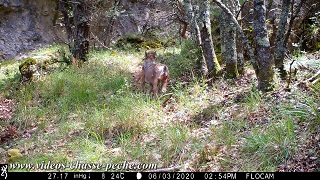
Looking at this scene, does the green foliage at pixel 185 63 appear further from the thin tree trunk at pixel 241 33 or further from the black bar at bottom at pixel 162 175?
the black bar at bottom at pixel 162 175

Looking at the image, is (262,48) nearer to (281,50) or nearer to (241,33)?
(241,33)

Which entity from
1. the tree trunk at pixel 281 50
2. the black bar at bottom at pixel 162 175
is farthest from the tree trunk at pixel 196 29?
the black bar at bottom at pixel 162 175

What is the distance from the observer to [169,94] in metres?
6.53

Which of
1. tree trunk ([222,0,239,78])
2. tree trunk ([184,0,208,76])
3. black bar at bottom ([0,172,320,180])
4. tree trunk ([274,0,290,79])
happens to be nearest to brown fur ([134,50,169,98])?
tree trunk ([184,0,208,76])

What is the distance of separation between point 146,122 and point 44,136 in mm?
2007

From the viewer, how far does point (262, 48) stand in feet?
18.2

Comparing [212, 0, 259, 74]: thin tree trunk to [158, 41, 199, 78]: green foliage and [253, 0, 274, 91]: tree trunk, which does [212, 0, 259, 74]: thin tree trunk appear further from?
[158, 41, 199, 78]: green foliage

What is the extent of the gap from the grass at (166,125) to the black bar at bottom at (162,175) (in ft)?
0.47

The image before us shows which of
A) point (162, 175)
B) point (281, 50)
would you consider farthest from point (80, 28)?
point (162, 175)

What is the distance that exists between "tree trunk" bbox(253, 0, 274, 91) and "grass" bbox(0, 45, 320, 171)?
0.27 m

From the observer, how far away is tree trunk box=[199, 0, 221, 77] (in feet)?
23.9

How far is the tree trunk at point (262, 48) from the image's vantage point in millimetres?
5457

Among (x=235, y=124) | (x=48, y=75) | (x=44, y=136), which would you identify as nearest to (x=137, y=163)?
(x=235, y=124)

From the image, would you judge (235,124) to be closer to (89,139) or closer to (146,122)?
(146,122)
